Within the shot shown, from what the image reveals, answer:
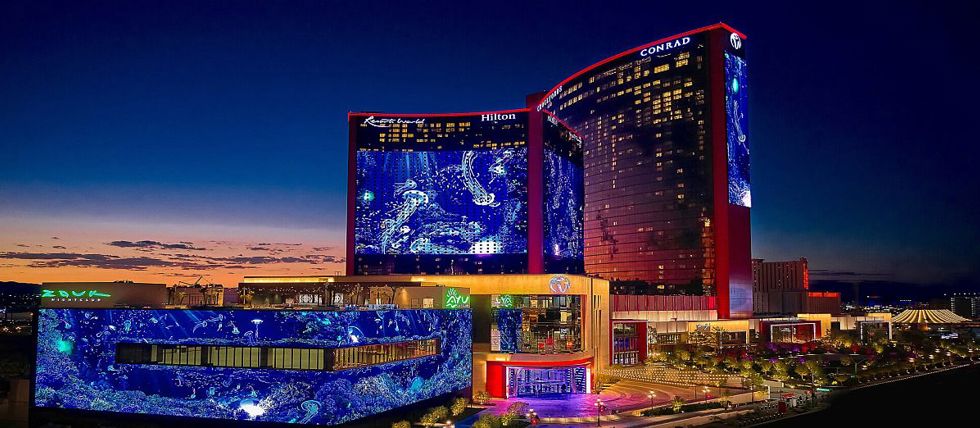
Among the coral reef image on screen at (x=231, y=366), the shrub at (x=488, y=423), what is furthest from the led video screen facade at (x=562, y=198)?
the shrub at (x=488, y=423)

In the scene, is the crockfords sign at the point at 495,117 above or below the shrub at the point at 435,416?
above

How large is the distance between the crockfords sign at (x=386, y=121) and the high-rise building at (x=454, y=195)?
0.51ft

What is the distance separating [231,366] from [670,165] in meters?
114

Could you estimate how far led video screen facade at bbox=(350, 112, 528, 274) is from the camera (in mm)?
102188

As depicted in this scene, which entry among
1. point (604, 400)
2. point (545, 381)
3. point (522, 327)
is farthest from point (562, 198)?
point (604, 400)

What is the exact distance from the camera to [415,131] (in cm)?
10806

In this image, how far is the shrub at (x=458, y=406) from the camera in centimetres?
5488

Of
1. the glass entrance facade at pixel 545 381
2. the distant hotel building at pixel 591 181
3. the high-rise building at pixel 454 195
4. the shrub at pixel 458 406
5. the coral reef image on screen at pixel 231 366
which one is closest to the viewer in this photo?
the coral reef image on screen at pixel 231 366

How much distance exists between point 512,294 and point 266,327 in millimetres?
24605

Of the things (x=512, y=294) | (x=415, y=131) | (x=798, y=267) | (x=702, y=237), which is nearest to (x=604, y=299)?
(x=512, y=294)

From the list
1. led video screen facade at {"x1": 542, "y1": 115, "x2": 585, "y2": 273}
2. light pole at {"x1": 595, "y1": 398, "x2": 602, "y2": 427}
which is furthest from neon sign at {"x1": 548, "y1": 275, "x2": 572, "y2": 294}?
led video screen facade at {"x1": 542, "y1": 115, "x2": 585, "y2": 273}

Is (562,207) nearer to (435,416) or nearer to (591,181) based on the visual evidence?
(435,416)

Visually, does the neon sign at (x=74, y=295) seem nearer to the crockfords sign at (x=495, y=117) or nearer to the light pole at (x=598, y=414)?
the light pole at (x=598, y=414)

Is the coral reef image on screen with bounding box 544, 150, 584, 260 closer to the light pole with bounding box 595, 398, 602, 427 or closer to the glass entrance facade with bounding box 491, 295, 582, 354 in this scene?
the glass entrance facade with bounding box 491, 295, 582, 354
